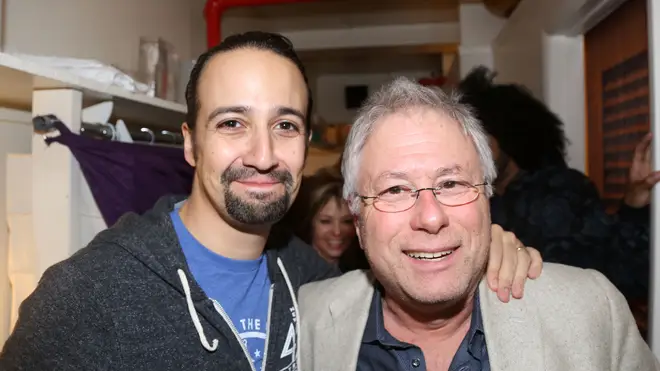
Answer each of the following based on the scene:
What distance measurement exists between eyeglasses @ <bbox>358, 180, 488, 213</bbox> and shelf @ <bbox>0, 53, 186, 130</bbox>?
2.59ft

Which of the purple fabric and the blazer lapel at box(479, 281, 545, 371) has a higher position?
the purple fabric

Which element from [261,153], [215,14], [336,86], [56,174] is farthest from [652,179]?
[336,86]

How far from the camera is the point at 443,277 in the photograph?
1.09 meters

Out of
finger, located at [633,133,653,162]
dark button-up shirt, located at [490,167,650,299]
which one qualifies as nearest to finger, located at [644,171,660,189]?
finger, located at [633,133,653,162]

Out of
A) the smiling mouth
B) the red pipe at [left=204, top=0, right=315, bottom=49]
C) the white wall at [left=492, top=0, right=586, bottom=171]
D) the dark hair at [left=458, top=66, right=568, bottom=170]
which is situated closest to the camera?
the smiling mouth

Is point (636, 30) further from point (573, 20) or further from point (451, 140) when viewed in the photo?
point (451, 140)

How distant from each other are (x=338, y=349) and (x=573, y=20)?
1788 mm

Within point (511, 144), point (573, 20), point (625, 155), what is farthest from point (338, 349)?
point (573, 20)

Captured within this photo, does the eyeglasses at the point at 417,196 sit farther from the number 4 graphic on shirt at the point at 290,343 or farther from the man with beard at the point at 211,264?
the number 4 graphic on shirt at the point at 290,343

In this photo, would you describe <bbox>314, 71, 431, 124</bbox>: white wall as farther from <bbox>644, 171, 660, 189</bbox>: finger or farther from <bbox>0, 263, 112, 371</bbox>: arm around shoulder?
<bbox>0, 263, 112, 371</bbox>: arm around shoulder

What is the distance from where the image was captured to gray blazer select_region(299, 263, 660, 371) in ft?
3.54

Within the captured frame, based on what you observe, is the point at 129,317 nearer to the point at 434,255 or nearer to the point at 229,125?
the point at 229,125

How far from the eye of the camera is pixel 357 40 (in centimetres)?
409

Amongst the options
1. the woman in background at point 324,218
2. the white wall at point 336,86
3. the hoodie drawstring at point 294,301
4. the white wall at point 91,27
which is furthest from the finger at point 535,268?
the white wall at point 336,86
